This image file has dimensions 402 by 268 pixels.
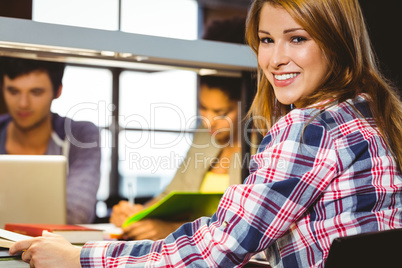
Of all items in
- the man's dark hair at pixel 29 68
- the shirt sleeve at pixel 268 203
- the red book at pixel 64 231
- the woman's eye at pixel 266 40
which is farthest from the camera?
the man's dark hair at pixel 29 68

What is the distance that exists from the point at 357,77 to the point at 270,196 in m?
0.35

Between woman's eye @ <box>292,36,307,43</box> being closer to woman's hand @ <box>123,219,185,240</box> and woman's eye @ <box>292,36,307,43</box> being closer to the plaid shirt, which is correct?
the plaid shirt

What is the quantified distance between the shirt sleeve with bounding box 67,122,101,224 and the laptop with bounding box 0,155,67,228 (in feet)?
4.37

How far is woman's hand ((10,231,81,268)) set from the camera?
3.21 feet

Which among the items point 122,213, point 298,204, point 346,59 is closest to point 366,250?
point 298,204

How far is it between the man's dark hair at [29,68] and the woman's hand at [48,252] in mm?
2461

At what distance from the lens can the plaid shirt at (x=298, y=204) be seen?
87 centimetres

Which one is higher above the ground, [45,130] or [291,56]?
[291,56]

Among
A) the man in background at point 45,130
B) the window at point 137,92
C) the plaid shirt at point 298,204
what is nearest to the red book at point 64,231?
the plaid shirt at point 298,204

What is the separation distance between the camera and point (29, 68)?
3.43 metres

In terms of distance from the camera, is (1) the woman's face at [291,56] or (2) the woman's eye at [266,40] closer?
(1) the woman's face at [291,56]

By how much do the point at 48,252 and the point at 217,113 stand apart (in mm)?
1707

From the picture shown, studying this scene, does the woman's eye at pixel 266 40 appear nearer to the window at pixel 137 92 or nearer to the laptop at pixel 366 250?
the laptop at pixel 366 250

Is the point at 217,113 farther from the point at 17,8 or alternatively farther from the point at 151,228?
the point at 17,8
